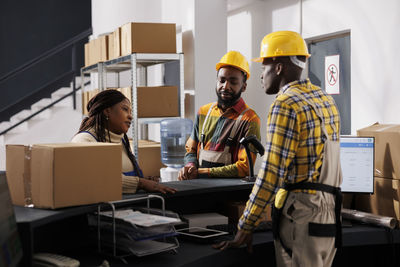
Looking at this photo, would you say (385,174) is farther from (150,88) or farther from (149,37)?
(149,37)

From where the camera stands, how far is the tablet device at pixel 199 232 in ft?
7.57

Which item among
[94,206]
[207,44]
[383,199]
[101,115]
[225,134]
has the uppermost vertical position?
[207,44]

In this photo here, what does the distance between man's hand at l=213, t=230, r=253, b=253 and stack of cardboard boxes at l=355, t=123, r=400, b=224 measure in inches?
38.7

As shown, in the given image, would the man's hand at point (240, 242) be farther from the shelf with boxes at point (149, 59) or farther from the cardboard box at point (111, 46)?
the cardboard box at point (111, 46)

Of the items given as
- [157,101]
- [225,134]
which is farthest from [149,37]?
[225,134]

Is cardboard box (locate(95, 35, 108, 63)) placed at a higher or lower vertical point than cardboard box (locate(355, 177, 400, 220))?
higher

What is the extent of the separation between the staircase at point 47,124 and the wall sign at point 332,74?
5240 mm

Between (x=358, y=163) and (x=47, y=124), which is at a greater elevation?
(x=47, y=124)

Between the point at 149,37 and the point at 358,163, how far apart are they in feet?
7.98

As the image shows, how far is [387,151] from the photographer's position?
8.89 feet

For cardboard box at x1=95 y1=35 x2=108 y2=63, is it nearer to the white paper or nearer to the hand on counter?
the hand on counter

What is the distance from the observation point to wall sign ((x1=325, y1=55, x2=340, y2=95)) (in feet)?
13.6

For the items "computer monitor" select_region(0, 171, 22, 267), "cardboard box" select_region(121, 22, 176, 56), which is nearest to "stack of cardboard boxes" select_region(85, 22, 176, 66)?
"cardboard box" select_region(121, 22, 176, 56)

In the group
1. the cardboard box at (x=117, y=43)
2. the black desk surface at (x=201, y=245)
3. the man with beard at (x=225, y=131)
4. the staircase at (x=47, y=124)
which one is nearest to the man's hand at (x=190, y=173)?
the man with beard at (x=225, y=131)
